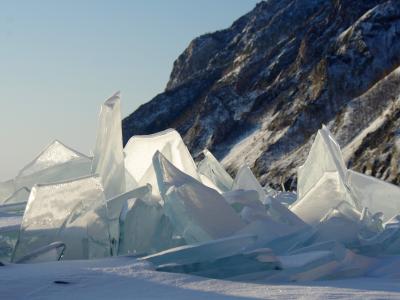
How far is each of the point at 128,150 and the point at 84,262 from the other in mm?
2631

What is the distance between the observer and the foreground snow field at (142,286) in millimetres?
2553

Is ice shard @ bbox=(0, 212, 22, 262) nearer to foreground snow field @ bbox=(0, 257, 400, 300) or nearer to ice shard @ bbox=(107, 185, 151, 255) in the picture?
ice shard @ bbox=(107, 185, 151, 255)

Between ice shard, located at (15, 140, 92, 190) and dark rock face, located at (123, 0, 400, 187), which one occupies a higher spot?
dark rock face, located at (123, 0, 400, 187)

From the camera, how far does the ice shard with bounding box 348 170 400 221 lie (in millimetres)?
4973

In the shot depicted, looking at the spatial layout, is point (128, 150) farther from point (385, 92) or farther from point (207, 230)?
point (385, 92)

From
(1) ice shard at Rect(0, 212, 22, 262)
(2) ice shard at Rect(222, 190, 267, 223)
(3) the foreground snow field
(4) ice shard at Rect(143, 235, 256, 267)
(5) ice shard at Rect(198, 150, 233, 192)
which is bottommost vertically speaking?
(3) the foreground snow field

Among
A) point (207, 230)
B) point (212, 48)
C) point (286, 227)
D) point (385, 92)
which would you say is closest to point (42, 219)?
point (207, 230)

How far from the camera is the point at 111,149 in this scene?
476 centimetres

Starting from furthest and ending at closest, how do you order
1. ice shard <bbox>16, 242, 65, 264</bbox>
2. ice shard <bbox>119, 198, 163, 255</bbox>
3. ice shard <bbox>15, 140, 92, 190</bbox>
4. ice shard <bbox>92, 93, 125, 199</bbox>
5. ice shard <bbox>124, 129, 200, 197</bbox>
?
ice shard <bbox>15, 140, 92, 190</bbox> < ice shard <bbox>124, 129, 200, 197</bbox> < ice shard <bbox>92, 93, 125, 199</bbox> < ice shard <bbox>119, 198, 163, 255</bbox> < ice shard <bbox>16, 242, 65, 264</bbox>

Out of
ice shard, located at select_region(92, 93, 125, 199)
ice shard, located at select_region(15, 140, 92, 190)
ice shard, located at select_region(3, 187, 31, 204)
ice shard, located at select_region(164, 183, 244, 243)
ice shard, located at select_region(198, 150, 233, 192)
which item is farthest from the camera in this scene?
ice shard, located at select_region(198, 150, 233, 192)

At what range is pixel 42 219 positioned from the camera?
3.85m

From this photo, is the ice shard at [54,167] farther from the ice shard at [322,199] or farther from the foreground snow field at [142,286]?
the foreground snow field at [142,286]

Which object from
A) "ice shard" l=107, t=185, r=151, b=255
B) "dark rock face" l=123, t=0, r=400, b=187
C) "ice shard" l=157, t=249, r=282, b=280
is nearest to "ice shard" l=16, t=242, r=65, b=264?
"ice shard" l=107, t=185, r=151, b=255

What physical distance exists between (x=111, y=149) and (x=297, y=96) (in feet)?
110
